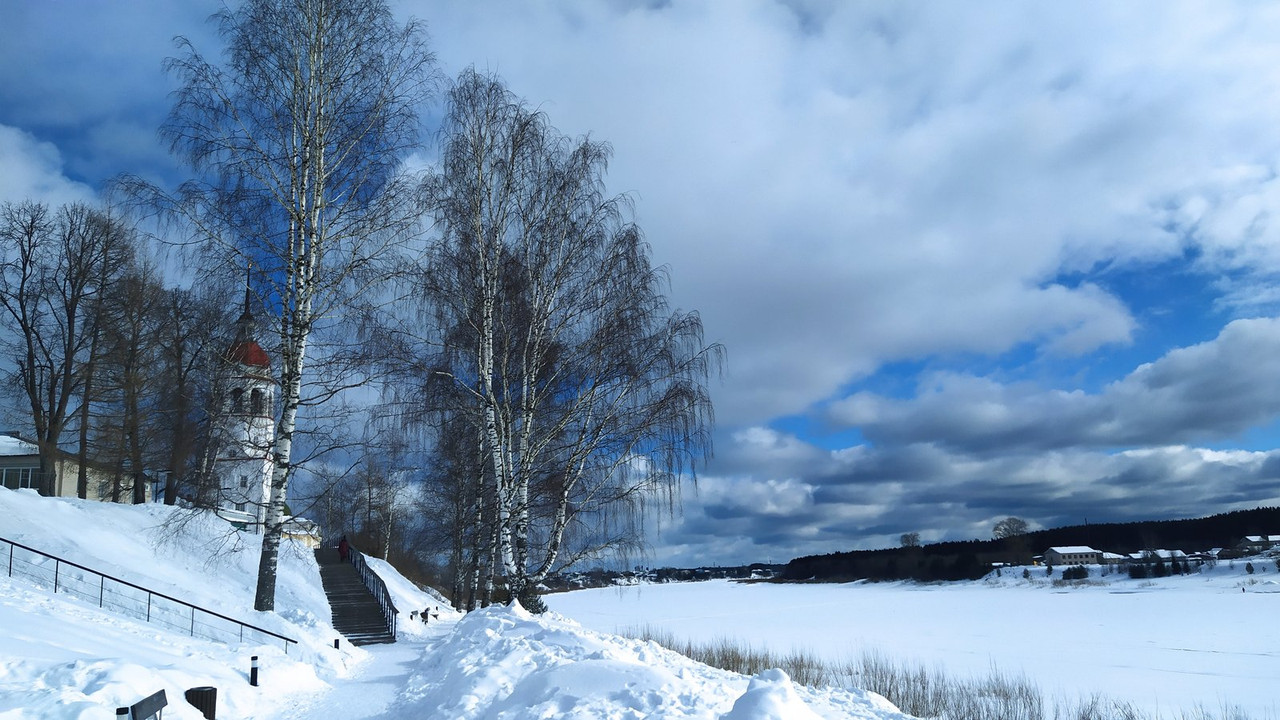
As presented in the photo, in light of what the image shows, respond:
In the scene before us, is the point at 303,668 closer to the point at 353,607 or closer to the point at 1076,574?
the point at 353,607

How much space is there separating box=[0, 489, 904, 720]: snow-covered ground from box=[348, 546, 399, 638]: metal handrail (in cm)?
162

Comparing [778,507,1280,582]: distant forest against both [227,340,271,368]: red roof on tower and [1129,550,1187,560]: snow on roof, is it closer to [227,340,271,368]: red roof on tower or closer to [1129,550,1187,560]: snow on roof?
[1129,550,1187,560]: snow on roof

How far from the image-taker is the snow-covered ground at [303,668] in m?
6.69

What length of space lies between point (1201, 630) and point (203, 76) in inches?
1560

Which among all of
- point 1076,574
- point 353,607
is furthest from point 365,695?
point 1076,574

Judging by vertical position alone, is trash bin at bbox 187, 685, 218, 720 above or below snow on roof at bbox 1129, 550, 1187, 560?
above

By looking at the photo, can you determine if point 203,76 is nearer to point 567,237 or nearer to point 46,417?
point 567,237

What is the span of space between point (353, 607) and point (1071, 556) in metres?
107

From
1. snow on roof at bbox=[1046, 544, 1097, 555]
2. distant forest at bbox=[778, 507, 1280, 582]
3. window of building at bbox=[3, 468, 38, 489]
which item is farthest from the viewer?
snow on roof at bbox=[1046, 544, 1097, 555]

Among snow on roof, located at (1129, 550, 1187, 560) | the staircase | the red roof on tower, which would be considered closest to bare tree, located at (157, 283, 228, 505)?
the staircase

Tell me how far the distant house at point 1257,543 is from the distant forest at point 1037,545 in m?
3.05

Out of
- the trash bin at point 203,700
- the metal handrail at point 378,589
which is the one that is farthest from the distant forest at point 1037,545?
the trash bin at point 203,700

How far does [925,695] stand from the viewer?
40.6 ft

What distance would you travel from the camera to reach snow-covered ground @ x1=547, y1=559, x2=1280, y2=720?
58.1ft
